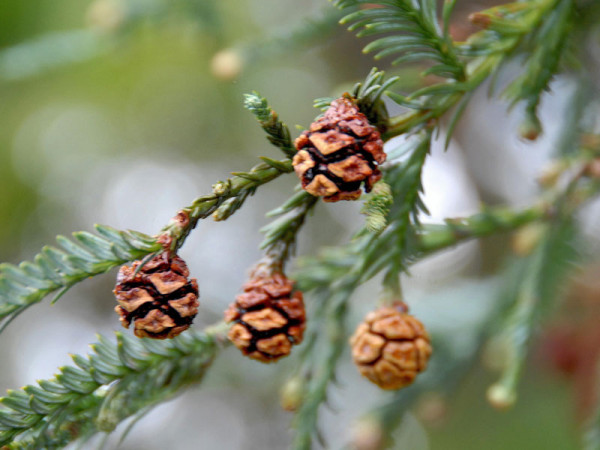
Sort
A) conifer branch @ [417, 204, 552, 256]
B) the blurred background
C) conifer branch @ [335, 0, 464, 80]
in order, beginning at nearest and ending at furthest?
conifer branch @ [335, 0, 464, 80], conifer branch @ [417, 204, 552, 256], the blurred background

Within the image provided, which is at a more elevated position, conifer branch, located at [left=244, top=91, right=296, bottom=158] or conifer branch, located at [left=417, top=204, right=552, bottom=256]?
conifer branch, located at [left=244, top=91, right=296, bottom=158]

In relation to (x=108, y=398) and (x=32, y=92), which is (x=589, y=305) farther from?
(x=32, y=92)

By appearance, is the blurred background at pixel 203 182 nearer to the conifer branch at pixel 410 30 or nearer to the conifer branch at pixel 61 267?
the conifer branch at pixel 410 30

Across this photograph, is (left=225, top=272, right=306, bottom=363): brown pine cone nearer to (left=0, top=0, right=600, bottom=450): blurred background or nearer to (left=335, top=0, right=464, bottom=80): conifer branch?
(left=335, top=0, right=464, bottom=80): conifer branch

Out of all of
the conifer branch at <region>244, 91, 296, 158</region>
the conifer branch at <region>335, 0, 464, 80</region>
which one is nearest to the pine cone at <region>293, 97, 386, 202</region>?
the conifer branch at <region>244, 91, 296, 158</region>

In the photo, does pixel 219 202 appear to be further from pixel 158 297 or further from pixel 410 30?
pixel 410 30

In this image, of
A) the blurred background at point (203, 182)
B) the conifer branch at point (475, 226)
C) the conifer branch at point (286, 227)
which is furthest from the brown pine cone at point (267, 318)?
the blurred background at point (203, 182)

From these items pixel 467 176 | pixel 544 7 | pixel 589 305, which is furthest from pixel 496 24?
pixel 467 176
